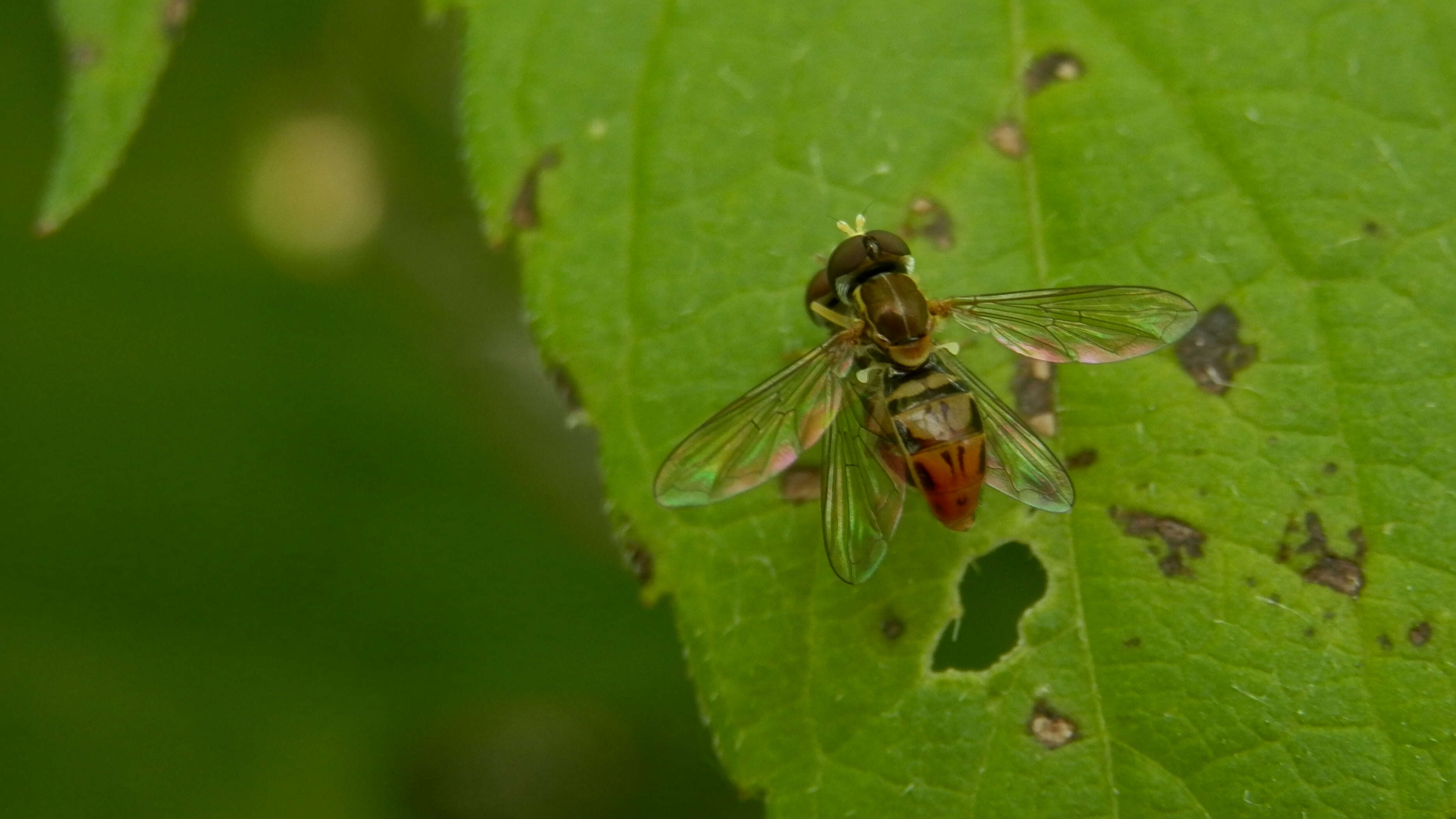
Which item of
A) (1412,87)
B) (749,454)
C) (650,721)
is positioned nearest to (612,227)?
(749,454)

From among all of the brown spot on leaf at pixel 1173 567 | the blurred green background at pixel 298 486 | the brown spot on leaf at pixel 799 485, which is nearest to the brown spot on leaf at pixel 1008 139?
the brown spot on leaf at pixel 799 485

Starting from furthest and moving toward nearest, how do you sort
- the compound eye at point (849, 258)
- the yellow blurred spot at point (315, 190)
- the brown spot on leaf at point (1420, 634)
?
the yellow blurred spot at point (315, 190)
the compound eye at point (849, 258)
the brown spot on leaf at point (1420, 634)

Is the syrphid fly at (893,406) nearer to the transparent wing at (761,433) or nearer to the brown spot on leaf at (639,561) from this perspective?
the transparent wing at (761,433)

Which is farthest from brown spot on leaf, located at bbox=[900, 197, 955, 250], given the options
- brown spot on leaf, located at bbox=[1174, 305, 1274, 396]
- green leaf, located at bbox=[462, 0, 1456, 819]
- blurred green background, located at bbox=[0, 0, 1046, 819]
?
blurred green background, located at bbox=[0, 0, 1046, 819]

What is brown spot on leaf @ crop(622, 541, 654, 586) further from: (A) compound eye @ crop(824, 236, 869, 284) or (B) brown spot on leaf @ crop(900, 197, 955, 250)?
(B) brown spot on leaf @ crop(900, 197, 955, 250)

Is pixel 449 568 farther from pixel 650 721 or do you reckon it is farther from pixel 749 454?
pixel 749 454

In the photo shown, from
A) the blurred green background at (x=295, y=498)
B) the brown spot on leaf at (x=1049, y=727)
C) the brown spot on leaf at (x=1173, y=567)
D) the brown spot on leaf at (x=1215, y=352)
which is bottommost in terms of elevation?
the blurred green background at (x=295, y=498)
